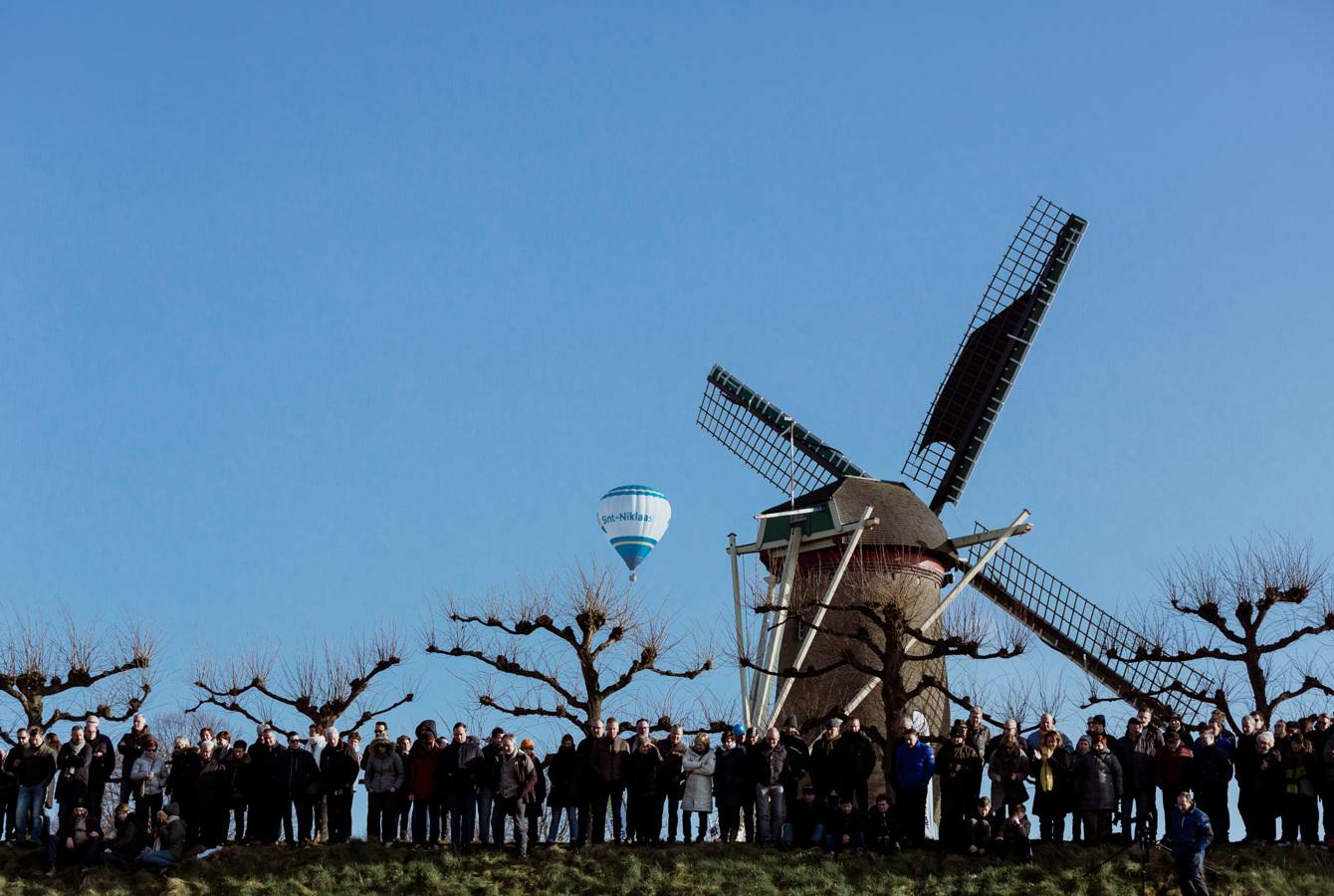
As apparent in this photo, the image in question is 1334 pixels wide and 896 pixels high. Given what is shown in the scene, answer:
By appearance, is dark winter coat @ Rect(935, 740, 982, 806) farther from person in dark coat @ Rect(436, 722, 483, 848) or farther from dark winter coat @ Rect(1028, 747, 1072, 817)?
person in dark coat @ Rect(436, 722, 483, 848)

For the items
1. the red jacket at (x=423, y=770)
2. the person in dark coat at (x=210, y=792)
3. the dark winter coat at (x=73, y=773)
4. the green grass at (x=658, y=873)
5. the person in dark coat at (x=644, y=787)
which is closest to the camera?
the green grass at (x=658, y=873)

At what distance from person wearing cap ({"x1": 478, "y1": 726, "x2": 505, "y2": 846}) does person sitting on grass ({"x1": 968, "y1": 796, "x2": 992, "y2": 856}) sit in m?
5.55

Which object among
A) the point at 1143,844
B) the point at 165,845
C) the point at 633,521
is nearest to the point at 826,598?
the point at 633,521

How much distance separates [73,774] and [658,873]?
24.2 feet

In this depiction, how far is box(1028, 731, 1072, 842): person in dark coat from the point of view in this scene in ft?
59.8

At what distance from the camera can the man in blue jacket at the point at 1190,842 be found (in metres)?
16.8

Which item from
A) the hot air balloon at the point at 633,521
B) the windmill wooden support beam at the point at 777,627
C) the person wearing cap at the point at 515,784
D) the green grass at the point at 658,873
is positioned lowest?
the green grass at the point at 658,873

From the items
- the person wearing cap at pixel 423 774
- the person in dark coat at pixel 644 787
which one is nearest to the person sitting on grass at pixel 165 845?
the person wearing cap at pixel 423 774

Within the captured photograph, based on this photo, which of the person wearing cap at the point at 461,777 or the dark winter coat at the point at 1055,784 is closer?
the dark winter coat at the point at 1055,784

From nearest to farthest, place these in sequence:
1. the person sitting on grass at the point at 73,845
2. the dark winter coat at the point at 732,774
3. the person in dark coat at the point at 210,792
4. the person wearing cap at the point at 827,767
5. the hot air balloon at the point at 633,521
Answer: the person wearing cap at the point at 827,767, the dark winter coat at the point at 732,774, the person sitting on grass at the point at 73,845, the person in dark coat at the point at 210,792, the hot air balloon at the point at 633,521

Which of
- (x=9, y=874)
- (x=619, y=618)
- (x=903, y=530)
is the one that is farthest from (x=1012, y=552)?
(x=9, y=874)

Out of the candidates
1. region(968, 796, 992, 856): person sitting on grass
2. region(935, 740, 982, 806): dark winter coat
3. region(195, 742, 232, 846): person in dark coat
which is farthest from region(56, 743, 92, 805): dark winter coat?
region(968, 796, 992, 856): person sitting on grass

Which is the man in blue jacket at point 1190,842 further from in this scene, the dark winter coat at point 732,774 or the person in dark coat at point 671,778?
the person in dark coat at point 671,778

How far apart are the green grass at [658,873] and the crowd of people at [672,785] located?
31 centimetres
